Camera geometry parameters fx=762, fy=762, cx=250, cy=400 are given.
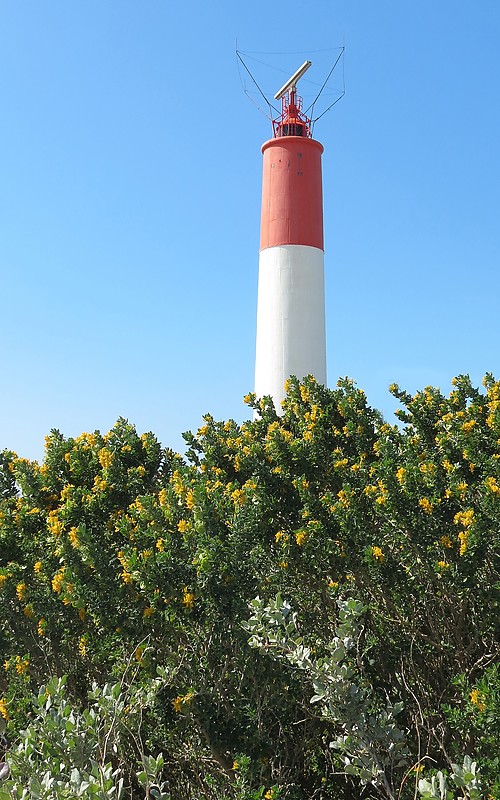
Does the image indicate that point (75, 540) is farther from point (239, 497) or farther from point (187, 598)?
point (239, 497)

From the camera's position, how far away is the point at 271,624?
3.46 m

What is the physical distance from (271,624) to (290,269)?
12.3 m

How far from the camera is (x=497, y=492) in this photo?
425 centimetres

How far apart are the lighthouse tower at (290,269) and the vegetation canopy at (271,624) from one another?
9.54 meters

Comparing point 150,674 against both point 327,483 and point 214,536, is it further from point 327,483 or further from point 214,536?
point 327,483

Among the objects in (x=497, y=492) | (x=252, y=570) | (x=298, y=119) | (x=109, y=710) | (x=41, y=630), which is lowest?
(x=109, y=710)

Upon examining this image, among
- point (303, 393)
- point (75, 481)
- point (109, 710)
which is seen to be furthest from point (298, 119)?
point (109, 710)

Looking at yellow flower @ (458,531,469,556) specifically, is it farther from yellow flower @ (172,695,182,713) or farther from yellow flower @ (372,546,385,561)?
yellow flower @ (172,695,182,713)

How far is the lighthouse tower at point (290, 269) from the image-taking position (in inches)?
587

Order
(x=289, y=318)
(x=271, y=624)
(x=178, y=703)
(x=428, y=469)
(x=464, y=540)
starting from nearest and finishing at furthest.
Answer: (x=271, y=624), (x=178, y=703), (x=464, y=540), (x=428, y=469), (x=289, y=318)

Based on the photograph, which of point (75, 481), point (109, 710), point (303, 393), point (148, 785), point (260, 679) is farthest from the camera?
point (303, 393)

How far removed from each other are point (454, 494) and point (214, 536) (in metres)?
1.40

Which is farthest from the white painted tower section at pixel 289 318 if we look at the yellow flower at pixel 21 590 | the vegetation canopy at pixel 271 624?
the yellow flower at pixel 21 590

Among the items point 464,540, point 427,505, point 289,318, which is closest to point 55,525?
point 427,505
